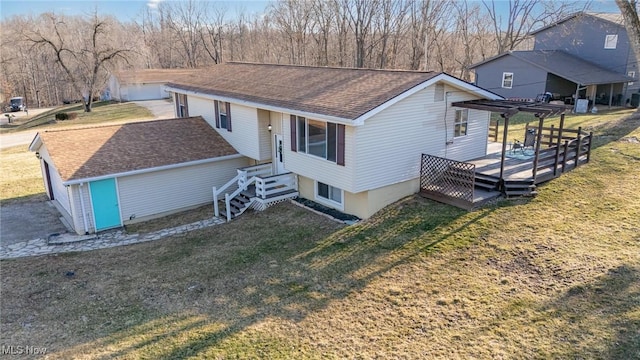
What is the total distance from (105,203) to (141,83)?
1645 inches

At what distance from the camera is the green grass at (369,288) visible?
7930 mm

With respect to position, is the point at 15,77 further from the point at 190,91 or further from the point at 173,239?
the point at 173,239

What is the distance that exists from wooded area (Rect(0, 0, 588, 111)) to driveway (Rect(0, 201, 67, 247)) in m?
31.8

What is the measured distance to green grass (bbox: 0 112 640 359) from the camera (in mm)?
7930

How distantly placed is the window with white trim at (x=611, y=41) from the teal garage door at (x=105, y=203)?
112 feet

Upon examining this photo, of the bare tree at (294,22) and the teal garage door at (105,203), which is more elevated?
the bare tree at (294,22)

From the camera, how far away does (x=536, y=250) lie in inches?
413

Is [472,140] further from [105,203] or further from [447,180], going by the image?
[105,203]

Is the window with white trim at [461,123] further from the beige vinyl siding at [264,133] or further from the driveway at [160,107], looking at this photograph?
the driveway at [160,107]

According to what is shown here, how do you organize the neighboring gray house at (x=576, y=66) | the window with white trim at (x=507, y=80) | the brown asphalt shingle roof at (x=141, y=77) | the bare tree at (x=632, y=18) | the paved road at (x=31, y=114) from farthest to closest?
the brown asphalt shingle roof at (x=141, y=77), the paved road at (x=31, y=114), the window with white trim at (x=507, y=80), the neighboring gray house at (x=576, y=66), the bare tree at (x=632, y=18)

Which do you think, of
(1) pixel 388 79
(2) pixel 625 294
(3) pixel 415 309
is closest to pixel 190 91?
(1) pixel 388 79

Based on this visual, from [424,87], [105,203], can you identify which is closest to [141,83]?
[105,203]

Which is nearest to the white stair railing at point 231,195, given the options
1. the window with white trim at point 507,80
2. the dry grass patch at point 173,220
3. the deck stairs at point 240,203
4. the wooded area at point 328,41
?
the deck stairs at point 240,203

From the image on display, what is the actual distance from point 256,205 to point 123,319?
274 inches
